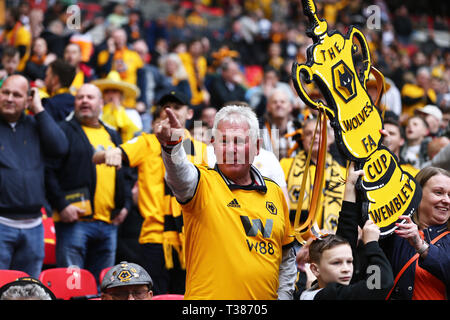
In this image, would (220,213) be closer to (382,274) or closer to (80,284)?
(382,274)

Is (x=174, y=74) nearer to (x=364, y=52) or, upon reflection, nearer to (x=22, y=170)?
(x=22, y=170)

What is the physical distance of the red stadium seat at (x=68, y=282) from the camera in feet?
17.0

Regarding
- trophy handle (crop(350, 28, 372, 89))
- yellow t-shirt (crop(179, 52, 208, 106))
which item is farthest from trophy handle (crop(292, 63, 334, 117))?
yellow t-shirt (crop(179, 52, 208, 106))

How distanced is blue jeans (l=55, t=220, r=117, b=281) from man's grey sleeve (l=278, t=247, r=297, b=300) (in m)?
2.68

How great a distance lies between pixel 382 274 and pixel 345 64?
4.23ft

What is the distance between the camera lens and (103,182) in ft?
20.4

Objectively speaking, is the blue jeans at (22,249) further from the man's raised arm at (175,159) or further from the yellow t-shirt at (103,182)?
the man's raised arm at (175,159)

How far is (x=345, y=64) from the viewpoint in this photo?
12.9 feet

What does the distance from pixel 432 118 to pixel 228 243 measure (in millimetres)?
5887

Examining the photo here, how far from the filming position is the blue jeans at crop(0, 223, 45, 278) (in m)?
5.24

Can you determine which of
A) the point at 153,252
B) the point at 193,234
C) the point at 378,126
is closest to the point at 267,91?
the point at 153,252

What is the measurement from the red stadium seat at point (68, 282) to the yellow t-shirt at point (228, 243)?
216 cm

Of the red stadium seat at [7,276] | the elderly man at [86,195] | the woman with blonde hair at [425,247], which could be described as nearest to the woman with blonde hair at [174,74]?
Answer: the elderly man at [86,195]

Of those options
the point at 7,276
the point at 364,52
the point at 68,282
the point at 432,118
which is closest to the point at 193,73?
the point at 432,118
